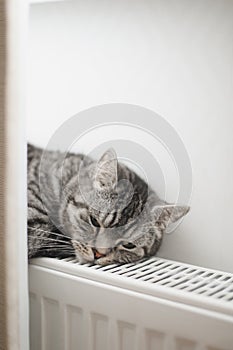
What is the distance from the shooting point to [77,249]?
3.51 ft

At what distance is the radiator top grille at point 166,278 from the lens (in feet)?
2.87

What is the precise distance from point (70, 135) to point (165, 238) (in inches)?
13.8

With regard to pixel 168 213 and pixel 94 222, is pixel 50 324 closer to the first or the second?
pixel 94 222

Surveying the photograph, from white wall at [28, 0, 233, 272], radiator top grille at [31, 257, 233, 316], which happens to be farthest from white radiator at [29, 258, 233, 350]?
white wall at [28, 0, 233, 272]

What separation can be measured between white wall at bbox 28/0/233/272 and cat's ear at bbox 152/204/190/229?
0.03 metres

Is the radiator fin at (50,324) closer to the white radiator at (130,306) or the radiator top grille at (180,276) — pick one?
the white radiator at (130,306)

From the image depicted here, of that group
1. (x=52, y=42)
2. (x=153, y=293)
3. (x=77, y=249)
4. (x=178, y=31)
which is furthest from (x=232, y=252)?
(x=52, y=42)

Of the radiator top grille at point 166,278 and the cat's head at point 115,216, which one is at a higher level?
the cat's head at point 115,216

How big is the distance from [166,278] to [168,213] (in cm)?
15

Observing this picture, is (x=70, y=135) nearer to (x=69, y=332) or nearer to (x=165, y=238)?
(x=165, y=238)

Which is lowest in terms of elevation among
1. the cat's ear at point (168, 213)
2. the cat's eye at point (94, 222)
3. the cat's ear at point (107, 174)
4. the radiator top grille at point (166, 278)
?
the radiator top grille at point (166, 278)

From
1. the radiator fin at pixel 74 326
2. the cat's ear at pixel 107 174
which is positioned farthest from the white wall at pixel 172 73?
the radiator fin at pixel 74 326

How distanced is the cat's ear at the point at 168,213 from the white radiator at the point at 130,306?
0.09m

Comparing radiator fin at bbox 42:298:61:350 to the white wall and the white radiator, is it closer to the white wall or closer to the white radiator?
the white radiator
